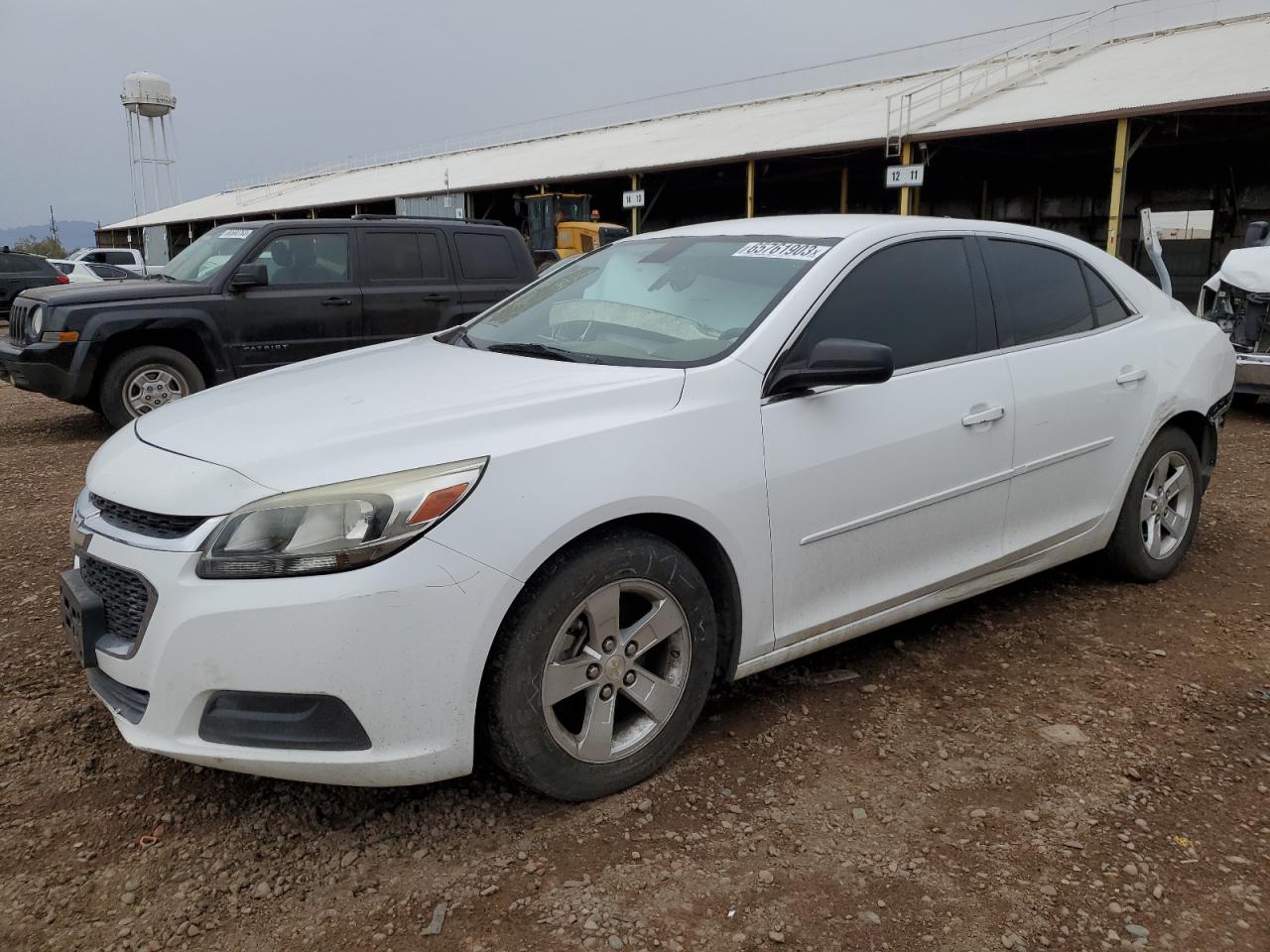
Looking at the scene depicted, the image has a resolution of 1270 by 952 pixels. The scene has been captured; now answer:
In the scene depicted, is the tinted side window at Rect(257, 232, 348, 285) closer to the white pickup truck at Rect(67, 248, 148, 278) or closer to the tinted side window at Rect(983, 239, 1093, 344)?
the tinted side window at Rect(983, 239, 1093, 344)

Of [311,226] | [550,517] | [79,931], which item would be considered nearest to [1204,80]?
[311,226]

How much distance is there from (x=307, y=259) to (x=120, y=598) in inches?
257

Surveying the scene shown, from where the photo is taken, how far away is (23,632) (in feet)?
12.8

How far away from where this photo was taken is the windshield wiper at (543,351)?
10.3 feet

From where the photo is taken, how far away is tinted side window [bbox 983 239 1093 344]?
12.3 feet

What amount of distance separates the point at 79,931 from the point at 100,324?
6477mm

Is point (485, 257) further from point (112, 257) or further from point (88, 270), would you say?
point (112, 257)

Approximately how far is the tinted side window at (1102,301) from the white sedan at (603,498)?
22mm

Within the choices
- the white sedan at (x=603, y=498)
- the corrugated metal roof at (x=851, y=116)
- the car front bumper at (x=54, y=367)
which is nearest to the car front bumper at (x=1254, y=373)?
the white sedan at (x=603, y=498)

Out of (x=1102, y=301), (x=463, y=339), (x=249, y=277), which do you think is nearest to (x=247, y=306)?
(x=249, y=277)

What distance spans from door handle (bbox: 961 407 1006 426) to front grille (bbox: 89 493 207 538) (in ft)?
7.89

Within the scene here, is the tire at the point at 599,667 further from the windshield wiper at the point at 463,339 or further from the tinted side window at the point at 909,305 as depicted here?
the windshield wiper at the point at 463,339

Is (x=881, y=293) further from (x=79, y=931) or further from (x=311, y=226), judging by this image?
(x=311, y=226)

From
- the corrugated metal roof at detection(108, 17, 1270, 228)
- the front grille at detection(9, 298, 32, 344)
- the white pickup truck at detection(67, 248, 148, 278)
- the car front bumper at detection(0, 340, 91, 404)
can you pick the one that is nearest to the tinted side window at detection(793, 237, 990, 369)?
the car front bumper at detection(0, 340, 91, 404)
